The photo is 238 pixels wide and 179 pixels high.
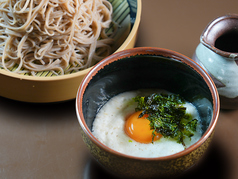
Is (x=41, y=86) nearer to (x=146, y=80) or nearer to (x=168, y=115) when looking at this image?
(x=146, y=80)

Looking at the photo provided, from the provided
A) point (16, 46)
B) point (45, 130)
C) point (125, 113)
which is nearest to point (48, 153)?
point (45, 130)

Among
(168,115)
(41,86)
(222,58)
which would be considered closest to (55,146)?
(41,86)

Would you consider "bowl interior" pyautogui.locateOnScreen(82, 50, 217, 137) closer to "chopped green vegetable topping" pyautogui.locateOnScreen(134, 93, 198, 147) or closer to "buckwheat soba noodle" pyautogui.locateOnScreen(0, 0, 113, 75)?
"chopped green vegetable topping" pyautogui.locateOnScreen(134, 93, 198, 147)

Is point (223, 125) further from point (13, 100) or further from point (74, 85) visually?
point (13, 100)

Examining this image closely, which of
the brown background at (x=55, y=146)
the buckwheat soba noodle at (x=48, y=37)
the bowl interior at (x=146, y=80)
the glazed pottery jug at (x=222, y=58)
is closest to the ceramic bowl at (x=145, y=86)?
the bowl interior at (x=146, y=80)

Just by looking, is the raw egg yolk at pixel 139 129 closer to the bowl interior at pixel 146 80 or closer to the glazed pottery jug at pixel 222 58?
the bowl interior at pixel 146 80

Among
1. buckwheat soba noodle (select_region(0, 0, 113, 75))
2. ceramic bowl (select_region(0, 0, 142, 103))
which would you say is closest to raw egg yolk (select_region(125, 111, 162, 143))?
ceramic bowl (select_region(0, 0, 142, 103))

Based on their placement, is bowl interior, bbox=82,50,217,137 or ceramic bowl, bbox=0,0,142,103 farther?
ceramic bowl, bbox=0,0,142,103
